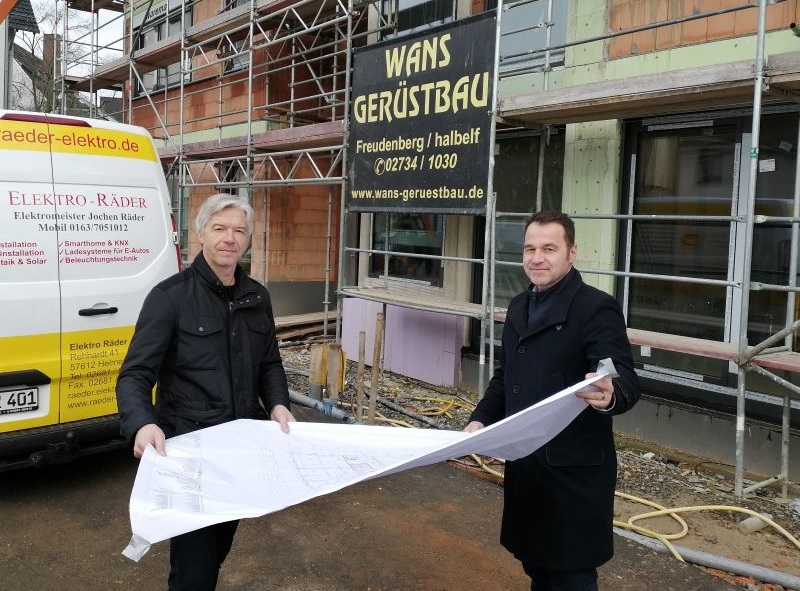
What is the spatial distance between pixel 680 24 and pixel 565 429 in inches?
186

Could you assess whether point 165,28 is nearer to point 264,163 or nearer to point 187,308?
point 264,163

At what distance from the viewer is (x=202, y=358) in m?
2.47

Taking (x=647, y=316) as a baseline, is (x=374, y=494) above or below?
below

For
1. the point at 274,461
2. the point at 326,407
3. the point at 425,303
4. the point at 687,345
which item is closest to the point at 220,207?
the point at 274,461

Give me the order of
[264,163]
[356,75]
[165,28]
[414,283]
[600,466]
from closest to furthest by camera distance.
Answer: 1. [600,466]
2. [356,75]
3. [414,283]
4. [264,163]
5. [165,28]

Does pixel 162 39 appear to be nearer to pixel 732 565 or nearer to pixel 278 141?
pixel 278 141

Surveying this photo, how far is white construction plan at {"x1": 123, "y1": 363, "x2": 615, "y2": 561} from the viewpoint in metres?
1.93

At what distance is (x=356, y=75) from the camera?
7402 mm

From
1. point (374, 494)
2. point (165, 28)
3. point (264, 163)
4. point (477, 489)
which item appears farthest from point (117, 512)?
point (165, 28)

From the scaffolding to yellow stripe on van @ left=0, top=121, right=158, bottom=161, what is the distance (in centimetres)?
283

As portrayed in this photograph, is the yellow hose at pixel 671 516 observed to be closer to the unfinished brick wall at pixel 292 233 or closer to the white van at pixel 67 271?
the white van at pixel 67 271

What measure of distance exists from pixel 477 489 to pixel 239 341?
2.83m

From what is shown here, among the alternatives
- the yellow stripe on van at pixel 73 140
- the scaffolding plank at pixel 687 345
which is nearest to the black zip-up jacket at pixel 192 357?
the yellow stripe on van at pixel 73 140

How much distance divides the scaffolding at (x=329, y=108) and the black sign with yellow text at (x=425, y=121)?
267 mm
